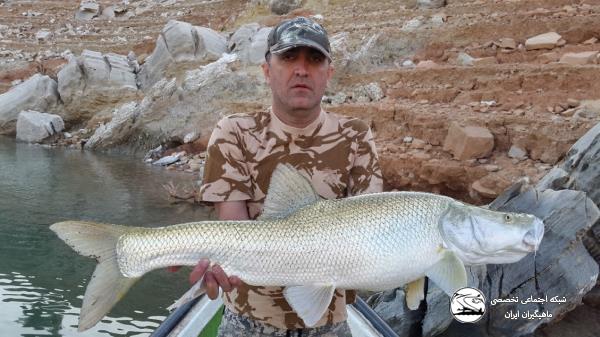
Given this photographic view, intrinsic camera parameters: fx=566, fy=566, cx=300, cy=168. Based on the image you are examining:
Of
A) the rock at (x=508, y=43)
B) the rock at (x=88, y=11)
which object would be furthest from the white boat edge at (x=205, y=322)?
the rock at (x=88, y=11)

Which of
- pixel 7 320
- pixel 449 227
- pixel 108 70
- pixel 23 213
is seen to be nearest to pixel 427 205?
pixel 449 227

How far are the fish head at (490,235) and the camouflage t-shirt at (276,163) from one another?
0.55 meters

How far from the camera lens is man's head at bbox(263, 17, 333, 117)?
9.49 ft

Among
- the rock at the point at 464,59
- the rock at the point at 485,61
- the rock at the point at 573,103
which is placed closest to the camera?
the rock at the point at 573,103

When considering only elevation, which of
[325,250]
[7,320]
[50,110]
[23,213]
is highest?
[325,250]

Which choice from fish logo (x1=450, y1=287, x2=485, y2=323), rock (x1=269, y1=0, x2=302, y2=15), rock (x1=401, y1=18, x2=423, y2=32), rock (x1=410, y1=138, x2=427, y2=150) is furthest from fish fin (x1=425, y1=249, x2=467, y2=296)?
rock (x1=269, y1=0, x2=302, y2=15)

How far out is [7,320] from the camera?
723 cm

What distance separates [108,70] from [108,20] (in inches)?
729

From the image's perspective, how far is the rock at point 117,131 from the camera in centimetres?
2258

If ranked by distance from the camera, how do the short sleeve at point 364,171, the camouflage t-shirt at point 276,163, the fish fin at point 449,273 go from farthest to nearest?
the short sleeve at point 364,171 → the camouflage t-shirt at point 276,163 → the fish fin at point 449,273

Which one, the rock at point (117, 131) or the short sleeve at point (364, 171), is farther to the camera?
the rock at point (117, 131)

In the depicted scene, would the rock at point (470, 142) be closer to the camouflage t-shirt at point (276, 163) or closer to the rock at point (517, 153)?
the rock at point (517, 153)

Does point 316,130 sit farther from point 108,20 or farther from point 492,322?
point 108,20

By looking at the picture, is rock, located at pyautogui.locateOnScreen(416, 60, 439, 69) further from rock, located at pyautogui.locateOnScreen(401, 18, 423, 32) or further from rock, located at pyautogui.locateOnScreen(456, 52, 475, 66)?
rock, located at pyautogui.locateOnScreen(401, 18, 423, 32)
